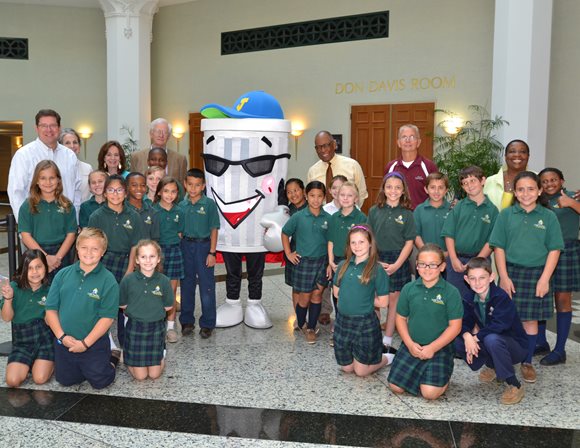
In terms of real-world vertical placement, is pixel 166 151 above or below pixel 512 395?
above

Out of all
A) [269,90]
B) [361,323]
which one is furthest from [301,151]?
[361,323]

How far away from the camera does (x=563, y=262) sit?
405 centimetres

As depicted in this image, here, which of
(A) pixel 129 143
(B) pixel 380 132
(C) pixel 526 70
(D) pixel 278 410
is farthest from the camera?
(A) pixel 129 143

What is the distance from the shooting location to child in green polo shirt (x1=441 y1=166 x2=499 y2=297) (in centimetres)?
411

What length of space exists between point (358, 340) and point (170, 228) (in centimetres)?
162

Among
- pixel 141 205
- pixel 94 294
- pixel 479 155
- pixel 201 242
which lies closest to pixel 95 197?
pixel 141 205

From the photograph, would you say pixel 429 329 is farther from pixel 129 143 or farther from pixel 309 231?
pixel 129 143

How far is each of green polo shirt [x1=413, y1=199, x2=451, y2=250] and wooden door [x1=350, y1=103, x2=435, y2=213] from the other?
5.94m

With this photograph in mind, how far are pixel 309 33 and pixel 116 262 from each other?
816 centimetres

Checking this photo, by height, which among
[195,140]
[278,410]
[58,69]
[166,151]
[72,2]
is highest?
[72,2]

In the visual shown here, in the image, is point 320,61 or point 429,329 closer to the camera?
point 429,329

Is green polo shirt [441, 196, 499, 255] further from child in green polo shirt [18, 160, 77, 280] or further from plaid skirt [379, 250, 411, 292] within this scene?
child in green polo shirt [18, 160, 77, 280]

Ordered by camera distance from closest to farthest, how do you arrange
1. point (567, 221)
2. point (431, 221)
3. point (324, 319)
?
point (567, 221), point (431, 221), point (324, 319)

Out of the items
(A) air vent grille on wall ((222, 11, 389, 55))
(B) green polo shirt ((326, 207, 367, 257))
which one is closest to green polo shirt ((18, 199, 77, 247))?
(B) green polo shirt ((326, 207, 367, 257))
